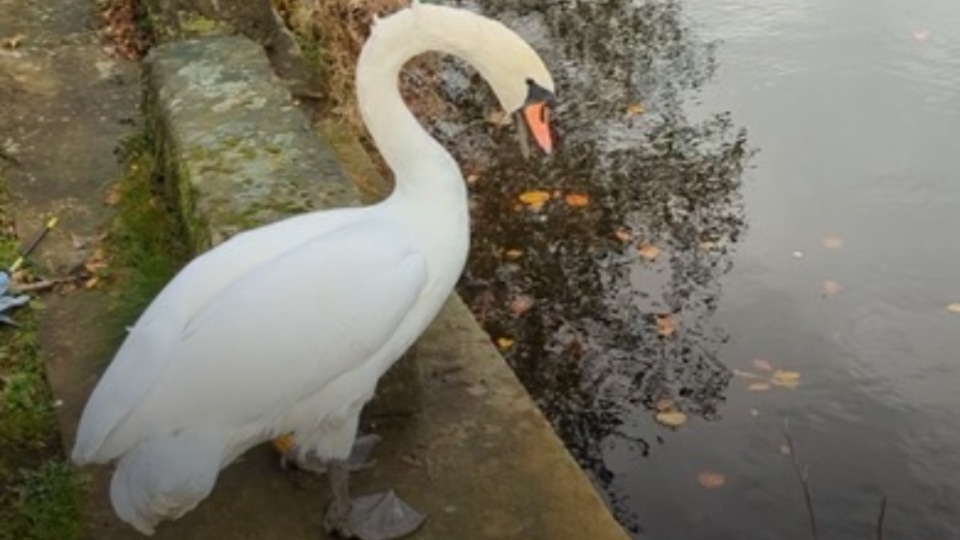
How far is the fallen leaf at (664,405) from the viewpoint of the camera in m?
5.57

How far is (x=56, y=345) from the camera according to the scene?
15.8ft

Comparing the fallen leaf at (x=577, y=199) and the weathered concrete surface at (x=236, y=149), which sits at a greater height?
the weathered concrete surface at (x=236, y=149)

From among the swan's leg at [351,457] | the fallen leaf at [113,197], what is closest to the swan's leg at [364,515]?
the swan's leg at [351,457]

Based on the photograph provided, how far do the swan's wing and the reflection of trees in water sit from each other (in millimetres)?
2017

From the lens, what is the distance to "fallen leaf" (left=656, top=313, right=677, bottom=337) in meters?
6.04

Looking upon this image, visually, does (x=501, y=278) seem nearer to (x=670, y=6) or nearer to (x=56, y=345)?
(x=56, y=345)

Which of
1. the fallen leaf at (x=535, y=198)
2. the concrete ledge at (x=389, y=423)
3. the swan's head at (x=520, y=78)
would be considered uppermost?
the swan's head at (x=520, y=78)

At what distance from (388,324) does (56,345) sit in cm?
191

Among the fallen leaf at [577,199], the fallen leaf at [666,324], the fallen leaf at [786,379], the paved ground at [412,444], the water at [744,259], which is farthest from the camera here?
the fallen leaf at [577,199]

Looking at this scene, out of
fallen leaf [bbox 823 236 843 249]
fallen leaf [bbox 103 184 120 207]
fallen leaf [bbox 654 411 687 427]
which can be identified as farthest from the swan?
fallen leaf [bbox 823 236 843 249]

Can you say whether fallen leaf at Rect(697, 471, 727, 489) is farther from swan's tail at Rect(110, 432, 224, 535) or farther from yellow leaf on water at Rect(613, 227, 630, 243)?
swan's tail at Rect(110, 432, 224, 535)

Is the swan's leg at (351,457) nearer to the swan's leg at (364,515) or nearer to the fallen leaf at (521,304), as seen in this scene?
the swan's leg at (364,515)

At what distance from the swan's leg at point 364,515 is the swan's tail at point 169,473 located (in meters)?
0.52

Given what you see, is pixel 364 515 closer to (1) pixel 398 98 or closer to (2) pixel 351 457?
(2) pixel 351 457
